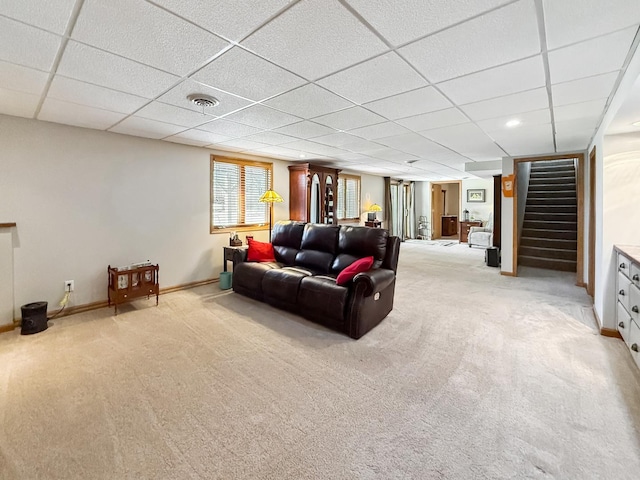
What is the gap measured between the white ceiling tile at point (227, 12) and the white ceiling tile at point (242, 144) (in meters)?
2.69

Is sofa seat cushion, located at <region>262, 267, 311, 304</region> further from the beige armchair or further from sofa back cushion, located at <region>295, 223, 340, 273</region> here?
the beige armchair

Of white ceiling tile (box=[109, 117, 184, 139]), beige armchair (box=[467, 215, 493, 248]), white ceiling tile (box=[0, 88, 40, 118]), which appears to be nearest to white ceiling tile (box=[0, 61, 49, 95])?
white ceiling tile (box=[0, 88, 40, 118])

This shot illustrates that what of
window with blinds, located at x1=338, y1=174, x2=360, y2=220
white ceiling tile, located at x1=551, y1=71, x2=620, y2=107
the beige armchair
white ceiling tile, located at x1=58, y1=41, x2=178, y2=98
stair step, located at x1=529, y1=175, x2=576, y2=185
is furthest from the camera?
the beige armchair

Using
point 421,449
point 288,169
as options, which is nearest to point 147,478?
point 421,449

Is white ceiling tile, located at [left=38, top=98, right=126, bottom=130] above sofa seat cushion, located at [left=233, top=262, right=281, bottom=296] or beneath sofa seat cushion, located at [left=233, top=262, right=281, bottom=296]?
above

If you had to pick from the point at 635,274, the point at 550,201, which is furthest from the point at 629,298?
the point at 550,201

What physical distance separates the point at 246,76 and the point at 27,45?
51.9 inches

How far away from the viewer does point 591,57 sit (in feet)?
6.35

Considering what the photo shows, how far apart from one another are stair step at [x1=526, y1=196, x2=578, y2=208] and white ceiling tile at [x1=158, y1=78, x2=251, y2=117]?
7871 millimetres

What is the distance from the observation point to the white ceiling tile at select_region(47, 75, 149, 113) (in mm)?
2424

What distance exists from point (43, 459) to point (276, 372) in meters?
1.38

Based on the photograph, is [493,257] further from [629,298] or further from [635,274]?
[635,274]

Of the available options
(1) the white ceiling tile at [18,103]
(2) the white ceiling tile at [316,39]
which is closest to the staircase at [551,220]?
(2) the white ceiling tile at [316,39]

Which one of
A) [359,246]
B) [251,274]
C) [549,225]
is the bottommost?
[251,274]
